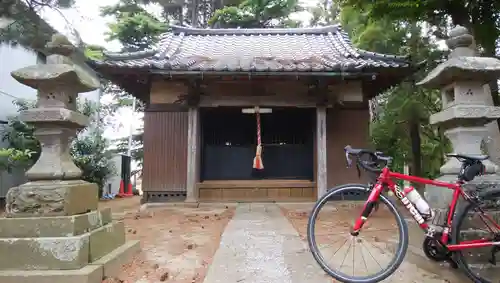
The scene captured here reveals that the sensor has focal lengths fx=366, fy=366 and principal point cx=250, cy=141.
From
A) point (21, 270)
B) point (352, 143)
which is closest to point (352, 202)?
point (352, 143)

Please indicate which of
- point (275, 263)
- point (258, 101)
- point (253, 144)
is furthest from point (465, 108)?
point (253, 144)

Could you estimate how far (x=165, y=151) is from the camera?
29.3 ft

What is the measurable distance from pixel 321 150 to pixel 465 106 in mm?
5226

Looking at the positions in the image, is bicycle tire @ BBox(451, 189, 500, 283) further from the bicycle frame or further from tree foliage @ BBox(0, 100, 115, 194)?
tree foliage @ BBox(0, 100, 115, 194)

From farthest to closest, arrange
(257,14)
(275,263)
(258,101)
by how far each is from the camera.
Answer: (257,14) < (258,101) < (275,263)

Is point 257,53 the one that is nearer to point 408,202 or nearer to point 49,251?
point 408,202

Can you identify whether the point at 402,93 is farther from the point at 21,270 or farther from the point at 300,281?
the point at 21,270

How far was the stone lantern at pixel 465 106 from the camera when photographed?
3.23 metres

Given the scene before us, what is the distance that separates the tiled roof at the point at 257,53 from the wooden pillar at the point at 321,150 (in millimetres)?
1209

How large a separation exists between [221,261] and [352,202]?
563 centimetres

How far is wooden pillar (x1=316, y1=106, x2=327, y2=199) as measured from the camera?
8413 mm

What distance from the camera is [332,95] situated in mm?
8805

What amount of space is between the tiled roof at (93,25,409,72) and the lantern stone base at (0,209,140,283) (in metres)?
5.13

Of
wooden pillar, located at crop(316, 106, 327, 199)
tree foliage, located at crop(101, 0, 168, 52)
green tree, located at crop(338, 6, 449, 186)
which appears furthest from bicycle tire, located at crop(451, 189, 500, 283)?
tree foliage, located at crop(101, 0, 168, 52)
